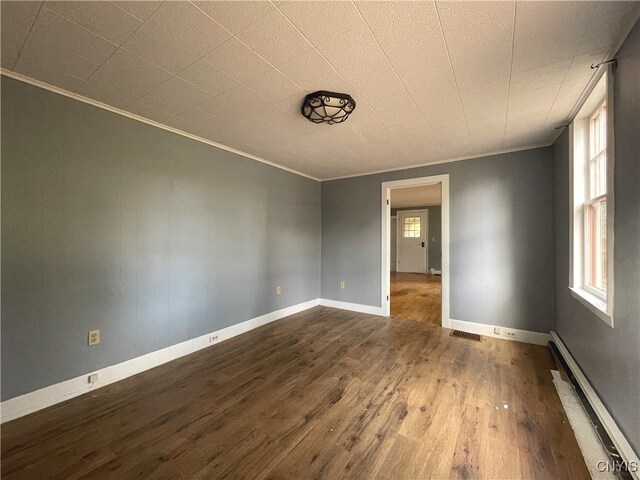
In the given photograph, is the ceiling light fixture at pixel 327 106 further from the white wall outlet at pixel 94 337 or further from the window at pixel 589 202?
the white wall outlet at pixel 94 337

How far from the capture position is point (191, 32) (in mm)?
1343

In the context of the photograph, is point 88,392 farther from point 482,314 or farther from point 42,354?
point 482,314

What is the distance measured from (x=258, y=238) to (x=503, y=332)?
10.9ft

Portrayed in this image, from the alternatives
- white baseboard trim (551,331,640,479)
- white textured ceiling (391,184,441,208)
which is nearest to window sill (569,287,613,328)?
white baseboard trim (551,331,640,479)

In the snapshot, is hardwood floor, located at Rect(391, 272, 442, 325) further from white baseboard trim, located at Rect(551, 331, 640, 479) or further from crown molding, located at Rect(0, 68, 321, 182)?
crown molding, located at Rect(0, 68, 321, 182)

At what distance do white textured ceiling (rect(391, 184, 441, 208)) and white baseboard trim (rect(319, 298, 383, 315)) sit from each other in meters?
2.59

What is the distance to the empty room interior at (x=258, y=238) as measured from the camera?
1.32 meters

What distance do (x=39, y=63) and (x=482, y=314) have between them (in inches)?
183

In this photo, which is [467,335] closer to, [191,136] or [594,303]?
[594,303]

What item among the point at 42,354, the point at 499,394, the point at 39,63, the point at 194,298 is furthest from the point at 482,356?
the point at 39,63

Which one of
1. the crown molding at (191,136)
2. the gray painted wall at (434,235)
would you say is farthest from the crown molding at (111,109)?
the gray painted wall at (434,235)

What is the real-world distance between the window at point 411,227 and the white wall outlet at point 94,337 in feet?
27.3

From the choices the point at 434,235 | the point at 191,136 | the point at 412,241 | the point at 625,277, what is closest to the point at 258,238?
the point at 191,136

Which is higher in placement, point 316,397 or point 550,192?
point 550,192
